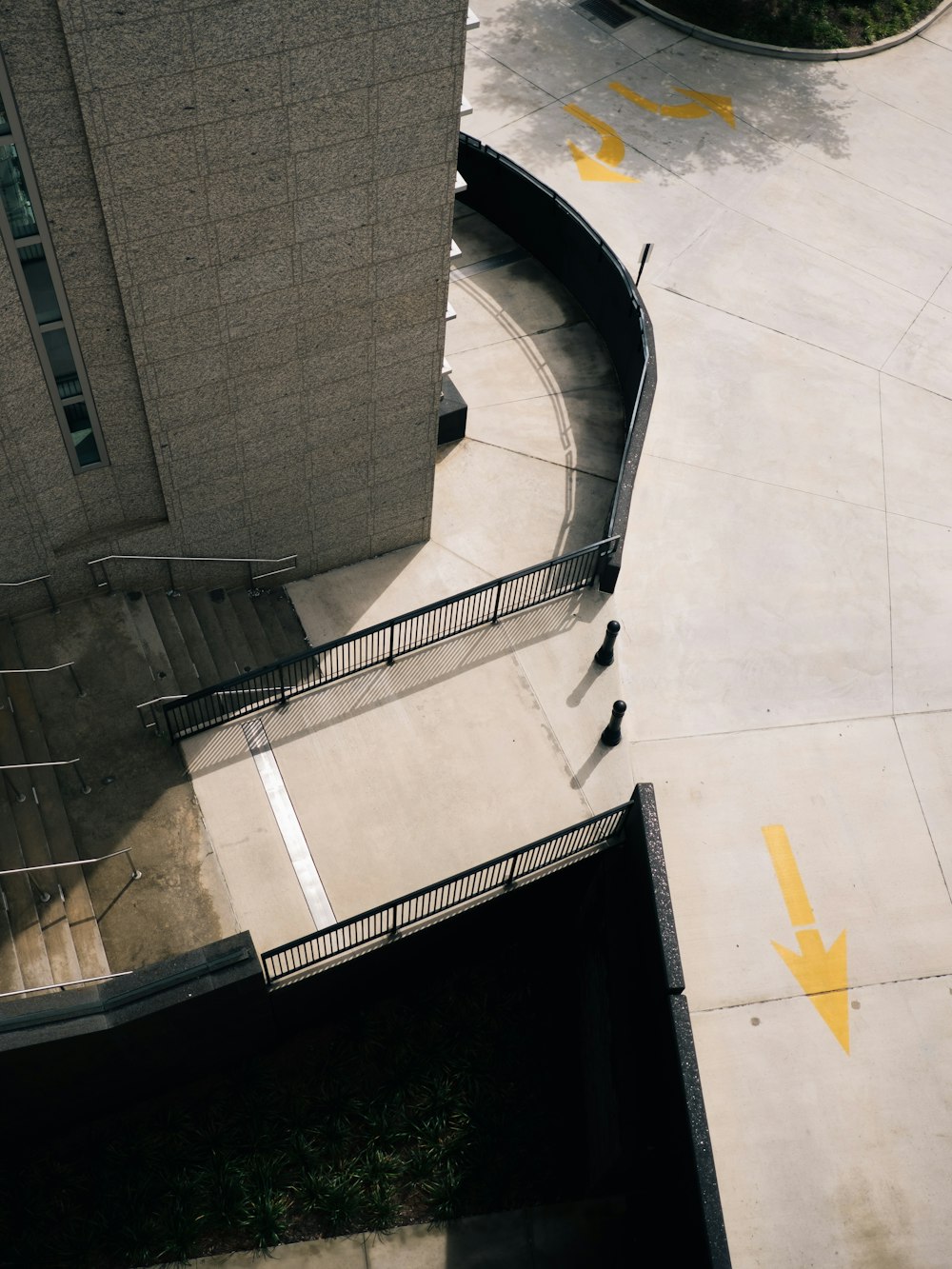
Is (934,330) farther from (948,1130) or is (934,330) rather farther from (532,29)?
(948,1130)

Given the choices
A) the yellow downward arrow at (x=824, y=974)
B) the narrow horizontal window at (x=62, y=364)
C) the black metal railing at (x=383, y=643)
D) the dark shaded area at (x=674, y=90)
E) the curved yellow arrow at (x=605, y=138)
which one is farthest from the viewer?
the dark shaded area at (x=674, y=90)

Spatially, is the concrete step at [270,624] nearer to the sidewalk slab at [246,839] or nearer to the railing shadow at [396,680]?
the railing shadow at [396,680]

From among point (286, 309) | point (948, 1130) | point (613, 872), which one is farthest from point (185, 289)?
point (948, 1130)

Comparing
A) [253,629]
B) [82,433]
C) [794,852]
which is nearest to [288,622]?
[253,629]

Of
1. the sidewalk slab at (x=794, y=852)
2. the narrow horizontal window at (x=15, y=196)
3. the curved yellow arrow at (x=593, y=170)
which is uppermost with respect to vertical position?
the narrow horizontal window at (x=15, y=196)

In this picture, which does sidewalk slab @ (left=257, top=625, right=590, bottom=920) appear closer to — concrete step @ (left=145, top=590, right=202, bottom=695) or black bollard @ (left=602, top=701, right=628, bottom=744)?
black bollard @ (left=602, top=701, right=628, bottom=744)

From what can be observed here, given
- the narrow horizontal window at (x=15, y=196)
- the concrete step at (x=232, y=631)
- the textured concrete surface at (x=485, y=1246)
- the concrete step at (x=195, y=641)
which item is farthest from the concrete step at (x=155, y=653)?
the textured concrete surface at (x=485, y=1246)
